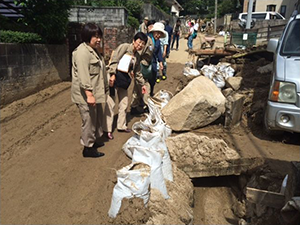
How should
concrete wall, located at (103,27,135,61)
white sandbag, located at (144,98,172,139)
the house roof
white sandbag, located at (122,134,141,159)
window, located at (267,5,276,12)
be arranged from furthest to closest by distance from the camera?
window, located at (267,5,276,12), concrete wall, located at (103,27,135,61), the house roof, white sandbag, located at (144,98,172,139), white sandbag, located at (122,134,141,159)

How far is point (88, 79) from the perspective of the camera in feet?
11.4

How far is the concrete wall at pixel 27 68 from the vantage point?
18.7 feet

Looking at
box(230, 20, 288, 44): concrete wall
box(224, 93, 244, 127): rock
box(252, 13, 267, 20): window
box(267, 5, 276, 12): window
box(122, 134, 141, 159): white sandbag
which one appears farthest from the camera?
box(267, 5, 276, 12): window

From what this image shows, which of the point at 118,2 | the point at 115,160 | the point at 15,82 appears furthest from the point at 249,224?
the point at 118,2

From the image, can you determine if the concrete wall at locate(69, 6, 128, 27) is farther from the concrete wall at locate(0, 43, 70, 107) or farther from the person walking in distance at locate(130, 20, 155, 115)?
the person walking in distance at locate(130, 20, 155, 115)

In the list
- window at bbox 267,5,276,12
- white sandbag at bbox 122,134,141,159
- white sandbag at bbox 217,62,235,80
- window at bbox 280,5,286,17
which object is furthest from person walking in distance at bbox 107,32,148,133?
window at bbox 267,5,276,12

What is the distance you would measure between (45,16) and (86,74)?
4.55m

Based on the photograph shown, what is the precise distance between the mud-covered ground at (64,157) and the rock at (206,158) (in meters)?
0.25

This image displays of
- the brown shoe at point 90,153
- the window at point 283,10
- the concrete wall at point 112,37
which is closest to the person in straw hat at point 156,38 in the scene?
the brown shoe at point 90,153

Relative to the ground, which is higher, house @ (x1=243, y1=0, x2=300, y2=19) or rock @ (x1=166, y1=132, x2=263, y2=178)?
house @ (x1=243, y1=0, x2=300, y2=19)

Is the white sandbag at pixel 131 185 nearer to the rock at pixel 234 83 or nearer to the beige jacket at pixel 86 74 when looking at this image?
the beige jacket at pixel 86 74

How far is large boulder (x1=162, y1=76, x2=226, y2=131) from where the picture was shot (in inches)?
180

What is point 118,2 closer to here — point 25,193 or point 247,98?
point 247,98

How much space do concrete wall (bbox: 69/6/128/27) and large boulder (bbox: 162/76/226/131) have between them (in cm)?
819
